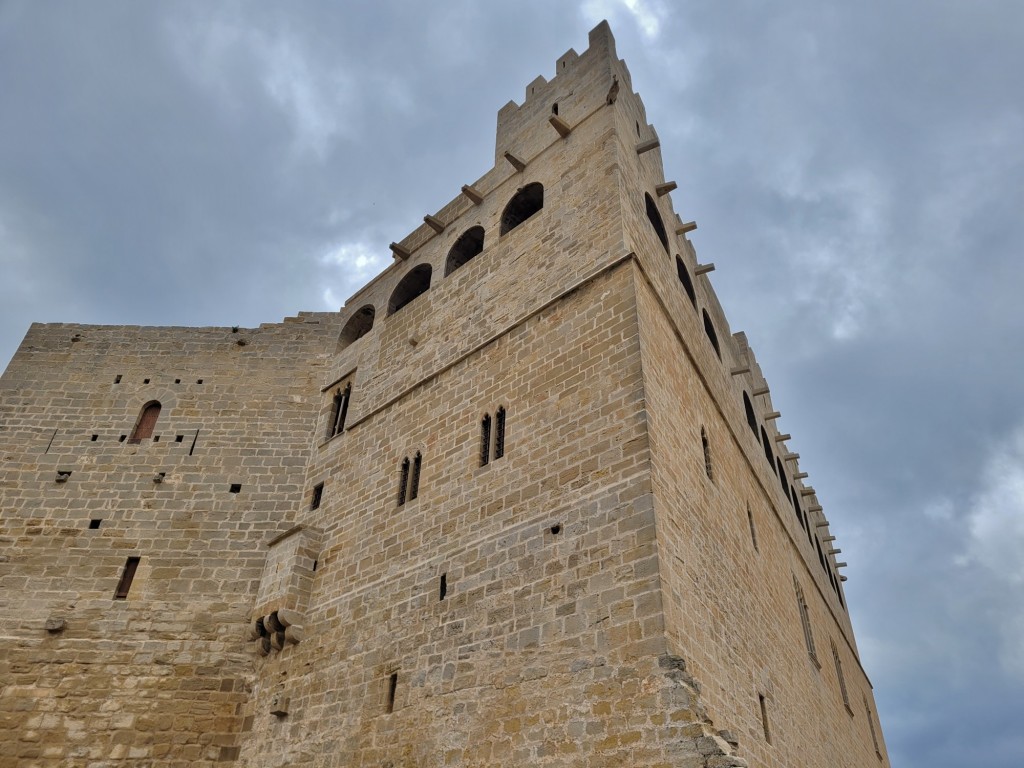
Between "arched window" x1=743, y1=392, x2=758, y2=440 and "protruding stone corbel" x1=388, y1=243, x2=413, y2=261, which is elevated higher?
"protruding stone corbel" x1=388, y1=243, x2=413, y2=261

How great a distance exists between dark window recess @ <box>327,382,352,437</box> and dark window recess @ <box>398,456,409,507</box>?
101 inches

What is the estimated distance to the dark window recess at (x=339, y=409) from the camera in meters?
12.7

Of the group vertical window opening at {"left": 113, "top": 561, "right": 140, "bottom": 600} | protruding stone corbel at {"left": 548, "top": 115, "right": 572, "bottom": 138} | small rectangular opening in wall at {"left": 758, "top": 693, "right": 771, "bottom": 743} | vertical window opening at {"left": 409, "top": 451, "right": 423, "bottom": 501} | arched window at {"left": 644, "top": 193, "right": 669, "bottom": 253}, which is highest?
protruding stone corbel at {"left": 548, "top": 115, "right": 572, "bottom": 138}

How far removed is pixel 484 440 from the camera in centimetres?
936

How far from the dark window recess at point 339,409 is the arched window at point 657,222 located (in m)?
5.94

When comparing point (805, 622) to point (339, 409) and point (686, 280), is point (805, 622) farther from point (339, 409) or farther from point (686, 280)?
point (339, 409)

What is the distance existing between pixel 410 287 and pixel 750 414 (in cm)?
756

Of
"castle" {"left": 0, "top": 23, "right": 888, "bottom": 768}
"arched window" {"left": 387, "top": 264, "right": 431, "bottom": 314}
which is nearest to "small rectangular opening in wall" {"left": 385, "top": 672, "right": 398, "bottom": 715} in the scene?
"castle" {"left": 0, "top": 23, "right": 888, "bottom": 768}

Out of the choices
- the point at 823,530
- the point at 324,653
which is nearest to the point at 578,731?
the point at 324,653

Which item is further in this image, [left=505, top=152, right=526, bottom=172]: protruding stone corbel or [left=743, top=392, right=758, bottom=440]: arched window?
[left=743, top=392, right=758, bottom=440]: arched window

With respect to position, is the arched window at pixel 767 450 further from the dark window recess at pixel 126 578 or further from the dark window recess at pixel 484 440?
the dark window recess at pixel 126 578

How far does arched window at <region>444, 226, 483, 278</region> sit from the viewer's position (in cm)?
1292

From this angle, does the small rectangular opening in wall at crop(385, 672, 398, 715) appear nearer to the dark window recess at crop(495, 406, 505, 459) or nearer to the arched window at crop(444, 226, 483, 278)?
the dark window recess at crop(495, 406, 505, 459)

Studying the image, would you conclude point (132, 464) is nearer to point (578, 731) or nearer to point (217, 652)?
point (217, 652)
